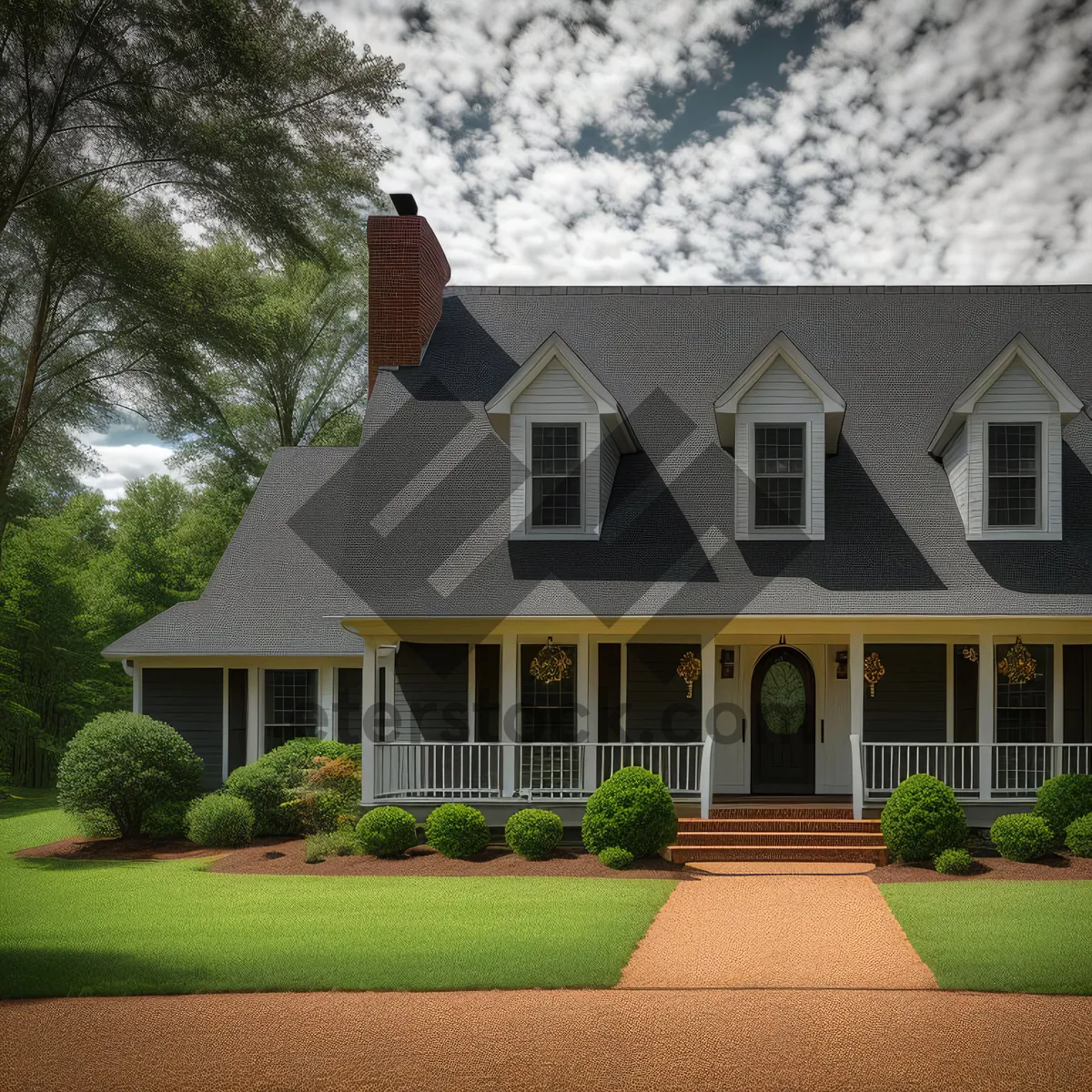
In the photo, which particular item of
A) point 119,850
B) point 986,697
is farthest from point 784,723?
point 119,850

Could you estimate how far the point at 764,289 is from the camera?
2033cm

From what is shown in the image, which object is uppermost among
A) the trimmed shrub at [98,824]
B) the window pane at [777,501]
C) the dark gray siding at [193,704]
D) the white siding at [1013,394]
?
the white siding at [1013,394]

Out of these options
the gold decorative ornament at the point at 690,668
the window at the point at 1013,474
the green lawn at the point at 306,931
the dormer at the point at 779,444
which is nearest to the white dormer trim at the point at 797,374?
the dormer at the point at 779,444

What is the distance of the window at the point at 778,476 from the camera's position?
1700 centimetres

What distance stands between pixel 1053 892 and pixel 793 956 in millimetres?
4018

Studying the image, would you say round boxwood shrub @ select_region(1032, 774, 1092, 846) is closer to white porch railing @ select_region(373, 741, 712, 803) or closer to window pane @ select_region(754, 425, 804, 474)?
white porch railing @ select_region(373, 741, 712, 803)

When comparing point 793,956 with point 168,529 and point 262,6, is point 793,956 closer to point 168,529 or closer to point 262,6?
point 262,6

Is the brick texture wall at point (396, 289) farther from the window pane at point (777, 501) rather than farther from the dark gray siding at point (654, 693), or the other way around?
the dark gray siding at point (654, 693)

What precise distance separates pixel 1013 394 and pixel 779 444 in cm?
368

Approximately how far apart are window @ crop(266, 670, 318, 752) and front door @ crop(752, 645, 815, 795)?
26.7 ft

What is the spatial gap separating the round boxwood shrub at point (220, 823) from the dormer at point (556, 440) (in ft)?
20.2

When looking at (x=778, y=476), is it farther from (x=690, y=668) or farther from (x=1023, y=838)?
(x=1023, y=838)

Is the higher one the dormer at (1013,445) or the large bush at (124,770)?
the dormer at (1013,445)

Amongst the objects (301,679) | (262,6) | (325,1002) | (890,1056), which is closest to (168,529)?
(301,679)
